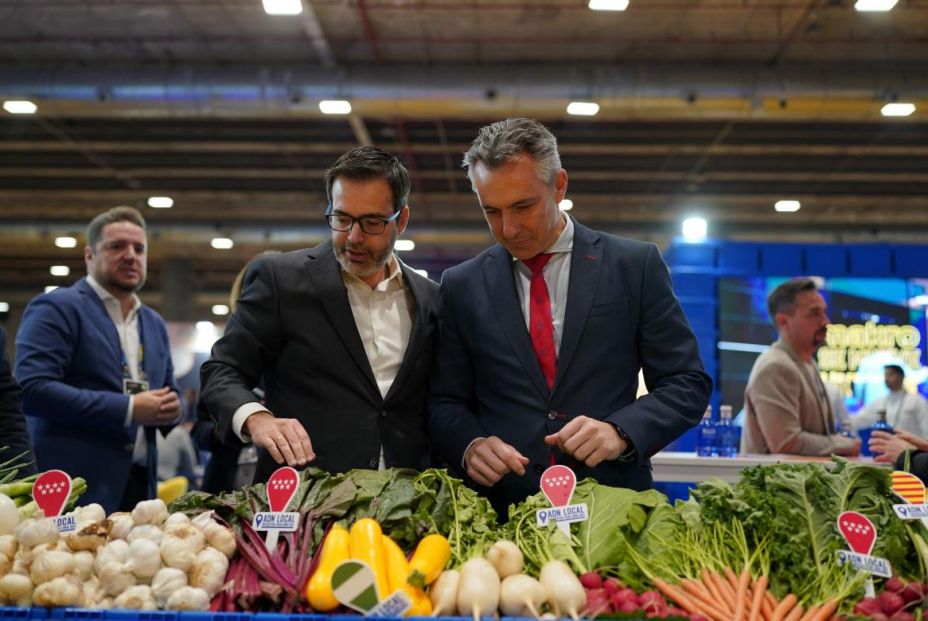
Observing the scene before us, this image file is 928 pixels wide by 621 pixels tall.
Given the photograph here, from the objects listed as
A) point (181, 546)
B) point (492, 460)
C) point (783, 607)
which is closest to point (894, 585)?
point (783, 607)

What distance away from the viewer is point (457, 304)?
2.41m

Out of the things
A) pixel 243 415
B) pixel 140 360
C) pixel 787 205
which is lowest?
pixel 243 415

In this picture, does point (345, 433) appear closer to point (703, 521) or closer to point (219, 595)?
point (219, 595)

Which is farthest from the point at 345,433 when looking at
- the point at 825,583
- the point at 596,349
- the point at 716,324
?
the point at 716,324

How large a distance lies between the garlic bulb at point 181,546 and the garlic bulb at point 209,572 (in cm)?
2

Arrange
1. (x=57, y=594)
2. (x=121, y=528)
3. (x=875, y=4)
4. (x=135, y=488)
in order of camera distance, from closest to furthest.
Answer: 1. (x=57, y=594)
2. (x=121, y=528)
3. (x=135, y=488)
4. (x=875, y=4)

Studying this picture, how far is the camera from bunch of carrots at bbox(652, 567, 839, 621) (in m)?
1.51

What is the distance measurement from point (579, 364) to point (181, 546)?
1096 millimetres

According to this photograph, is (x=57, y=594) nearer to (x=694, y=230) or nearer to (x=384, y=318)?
(x=384, y=318)

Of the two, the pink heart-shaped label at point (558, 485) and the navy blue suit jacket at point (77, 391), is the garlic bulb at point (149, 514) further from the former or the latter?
the navy blue suit jacket at point (77, 391)

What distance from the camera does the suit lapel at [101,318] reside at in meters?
3.76

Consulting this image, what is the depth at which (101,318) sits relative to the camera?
378 cm

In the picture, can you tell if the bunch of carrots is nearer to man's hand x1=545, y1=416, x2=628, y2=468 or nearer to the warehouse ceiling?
man's hand x1=545, y1=416, x2=628, y2=468

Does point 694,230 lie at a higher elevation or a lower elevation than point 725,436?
higher
